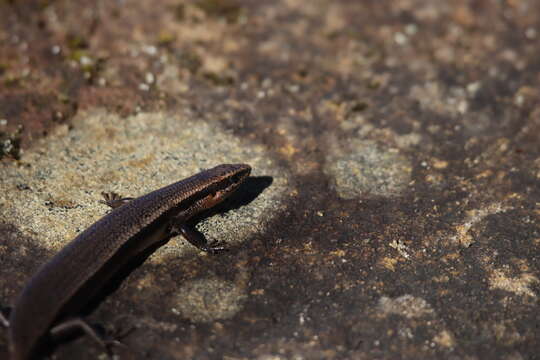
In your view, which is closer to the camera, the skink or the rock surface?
the skink

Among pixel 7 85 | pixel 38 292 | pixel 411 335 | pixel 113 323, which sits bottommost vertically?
pixel 411 335

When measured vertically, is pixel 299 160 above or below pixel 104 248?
below

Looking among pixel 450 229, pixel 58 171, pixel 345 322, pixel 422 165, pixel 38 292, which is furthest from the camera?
pixel 422 165

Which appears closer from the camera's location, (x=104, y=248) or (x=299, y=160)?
(x=104, y=248)

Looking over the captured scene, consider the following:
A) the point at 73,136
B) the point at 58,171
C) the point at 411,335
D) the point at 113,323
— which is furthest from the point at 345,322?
the point at 73,136

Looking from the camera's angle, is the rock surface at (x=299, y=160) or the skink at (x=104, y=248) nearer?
the skink at (x=104, y=248)

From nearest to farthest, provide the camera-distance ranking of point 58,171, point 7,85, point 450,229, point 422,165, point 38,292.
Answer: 1. point 38,292
2. point 450,229
3. point 58,171
4. point 422,165
5. point 7,85

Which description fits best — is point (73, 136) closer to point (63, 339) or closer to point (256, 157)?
point (256, 157)

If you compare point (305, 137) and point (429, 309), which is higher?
point (305, 137)
